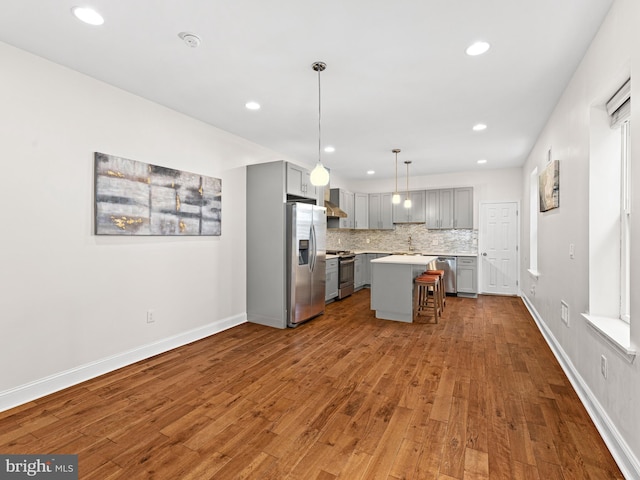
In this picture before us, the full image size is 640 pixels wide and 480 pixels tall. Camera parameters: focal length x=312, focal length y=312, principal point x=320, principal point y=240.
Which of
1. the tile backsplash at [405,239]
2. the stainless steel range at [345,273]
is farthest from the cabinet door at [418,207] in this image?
the stainless steel range at [345,273]

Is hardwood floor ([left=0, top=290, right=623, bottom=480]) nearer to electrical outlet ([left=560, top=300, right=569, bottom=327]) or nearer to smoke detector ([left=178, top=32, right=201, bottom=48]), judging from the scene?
electrical outlet ([left=560, top=300, right=569, bottom=327])

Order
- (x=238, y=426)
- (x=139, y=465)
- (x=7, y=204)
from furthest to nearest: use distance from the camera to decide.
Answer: (x=7, y=204) < (x=238, y=426) < (x=139, y=465)

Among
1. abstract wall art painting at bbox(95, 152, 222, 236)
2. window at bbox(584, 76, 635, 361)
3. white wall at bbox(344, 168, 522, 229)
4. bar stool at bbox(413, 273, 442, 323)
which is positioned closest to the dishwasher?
white wall at bbox(344, 168, 522, 229)

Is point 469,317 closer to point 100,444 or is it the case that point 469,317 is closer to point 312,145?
point 312,145

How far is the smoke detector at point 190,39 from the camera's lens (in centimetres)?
227

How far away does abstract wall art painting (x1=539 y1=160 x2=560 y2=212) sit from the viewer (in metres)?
3.27

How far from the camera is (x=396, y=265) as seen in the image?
4.75 metres

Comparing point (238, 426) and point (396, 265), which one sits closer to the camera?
point (238, 426)

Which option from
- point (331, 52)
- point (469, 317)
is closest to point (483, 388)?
point (469, 317)

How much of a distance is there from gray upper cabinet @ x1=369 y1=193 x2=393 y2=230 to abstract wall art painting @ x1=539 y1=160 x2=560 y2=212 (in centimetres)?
377

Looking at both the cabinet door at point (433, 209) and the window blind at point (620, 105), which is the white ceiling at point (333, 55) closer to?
the window blind at point (620, 105)

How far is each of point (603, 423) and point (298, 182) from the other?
4.01 meters

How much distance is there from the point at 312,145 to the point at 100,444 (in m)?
4.39

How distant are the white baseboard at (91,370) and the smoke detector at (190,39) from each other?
9.53 ft
